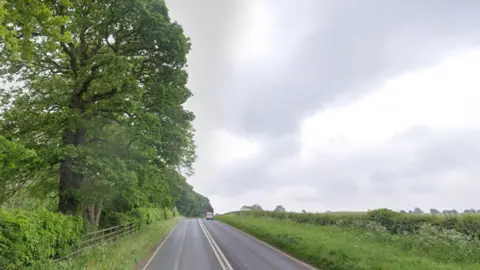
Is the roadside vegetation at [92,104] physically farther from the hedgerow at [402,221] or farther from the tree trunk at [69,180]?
the hedgerow at [402,221]

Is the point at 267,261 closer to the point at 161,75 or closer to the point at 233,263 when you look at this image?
the point at 233,263

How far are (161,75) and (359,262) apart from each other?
47.5 ft

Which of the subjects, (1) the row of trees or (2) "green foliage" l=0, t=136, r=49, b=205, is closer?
(2) "green foliage" l=0, t=136, r=49, b=205

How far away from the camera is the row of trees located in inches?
607

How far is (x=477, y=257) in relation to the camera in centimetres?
1288

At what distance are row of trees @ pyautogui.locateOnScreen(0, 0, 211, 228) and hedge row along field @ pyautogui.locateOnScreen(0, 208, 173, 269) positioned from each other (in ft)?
10.2

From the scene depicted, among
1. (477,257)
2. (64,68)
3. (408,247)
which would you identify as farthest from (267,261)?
(64,68)

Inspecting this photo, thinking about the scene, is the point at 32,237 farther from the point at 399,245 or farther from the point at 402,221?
the point at 402,221

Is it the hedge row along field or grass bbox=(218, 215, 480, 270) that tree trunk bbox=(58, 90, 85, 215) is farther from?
grass bbox=(218, 215, 480, 270)

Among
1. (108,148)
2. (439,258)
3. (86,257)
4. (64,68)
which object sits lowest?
(86,257)

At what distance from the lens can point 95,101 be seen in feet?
61.0

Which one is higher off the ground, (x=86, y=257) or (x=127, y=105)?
(x=127, y=105)

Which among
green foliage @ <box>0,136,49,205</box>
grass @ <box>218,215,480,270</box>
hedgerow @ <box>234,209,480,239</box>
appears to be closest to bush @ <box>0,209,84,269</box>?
green foliage @ <box>0,136,49,205</box>

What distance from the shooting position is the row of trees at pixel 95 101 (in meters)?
15.4
